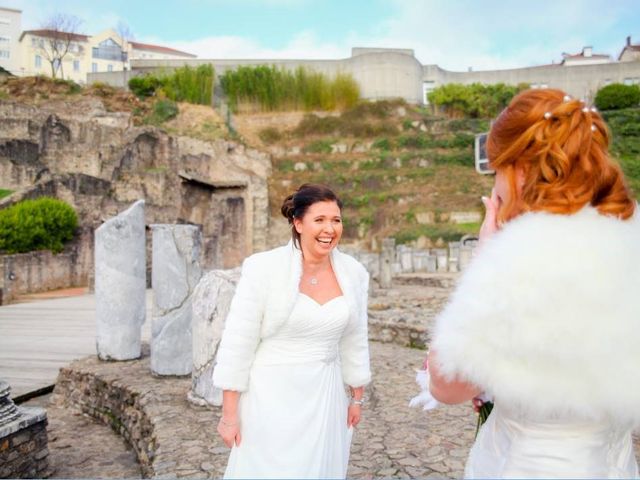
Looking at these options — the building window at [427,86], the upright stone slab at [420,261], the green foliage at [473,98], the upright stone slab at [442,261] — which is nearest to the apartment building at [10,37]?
the building window at [427,86]

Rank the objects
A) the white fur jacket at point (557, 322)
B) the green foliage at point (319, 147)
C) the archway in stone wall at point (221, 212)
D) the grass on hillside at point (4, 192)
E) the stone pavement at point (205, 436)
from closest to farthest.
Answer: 1. the white fur jacket at point (557, 322)
2. the stone pavement at point (205, 436)
3. the grass on hillside at point (4, 192)
4. the archway in stone wall at point (221, 212)
5. the green foliage at point (319, 147)

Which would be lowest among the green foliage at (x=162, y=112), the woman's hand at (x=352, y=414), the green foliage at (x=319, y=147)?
the woman's hand at (x=352, y=414)

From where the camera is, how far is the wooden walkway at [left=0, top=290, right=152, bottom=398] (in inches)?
279

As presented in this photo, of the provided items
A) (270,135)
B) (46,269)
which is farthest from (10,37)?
(46,269)

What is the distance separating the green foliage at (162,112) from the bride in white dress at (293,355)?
32.1m

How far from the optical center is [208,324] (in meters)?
4.93

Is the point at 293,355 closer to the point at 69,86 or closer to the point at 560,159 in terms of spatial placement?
the point at 560,159

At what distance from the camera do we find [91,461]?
4.80m

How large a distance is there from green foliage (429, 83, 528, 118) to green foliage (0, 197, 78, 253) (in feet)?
91.5

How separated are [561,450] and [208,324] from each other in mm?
3943

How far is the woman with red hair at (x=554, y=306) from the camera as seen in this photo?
1247 mm

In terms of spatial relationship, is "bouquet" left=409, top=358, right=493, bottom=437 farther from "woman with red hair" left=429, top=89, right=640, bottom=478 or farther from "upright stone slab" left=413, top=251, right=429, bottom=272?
"upright stone slab" left=413, top=251, right=429, bottom=272

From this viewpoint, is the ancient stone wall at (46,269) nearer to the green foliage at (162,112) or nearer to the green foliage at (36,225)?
the green foliage at (36,225)

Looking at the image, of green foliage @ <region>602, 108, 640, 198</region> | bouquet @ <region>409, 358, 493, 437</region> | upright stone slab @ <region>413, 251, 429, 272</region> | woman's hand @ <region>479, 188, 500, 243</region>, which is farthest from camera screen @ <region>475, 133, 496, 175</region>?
green foliage @ <region>602, 108, 640, 198</region>
